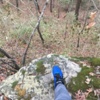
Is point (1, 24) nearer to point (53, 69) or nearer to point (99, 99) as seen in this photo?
point (53, 69)

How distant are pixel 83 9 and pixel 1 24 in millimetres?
13421

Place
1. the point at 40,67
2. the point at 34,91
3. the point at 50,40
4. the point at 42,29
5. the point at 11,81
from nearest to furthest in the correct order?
the point at 34,91, the point at 11,81, the point at 40,67, the point at 50,40, the point at 42,29

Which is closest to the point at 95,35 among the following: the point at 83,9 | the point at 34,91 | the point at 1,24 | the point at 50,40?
the point at 50,40

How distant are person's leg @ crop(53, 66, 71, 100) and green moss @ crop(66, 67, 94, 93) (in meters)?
0.21

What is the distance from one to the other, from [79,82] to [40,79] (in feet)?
3.54

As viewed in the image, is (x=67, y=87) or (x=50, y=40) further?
(x=50, y=40)

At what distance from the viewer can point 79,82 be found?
6.91 feet

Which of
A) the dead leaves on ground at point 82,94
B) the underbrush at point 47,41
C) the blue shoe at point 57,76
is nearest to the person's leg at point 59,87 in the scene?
the blue shoe at point 57,76

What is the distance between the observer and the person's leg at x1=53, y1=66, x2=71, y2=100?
1768 mm

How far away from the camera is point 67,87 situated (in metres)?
2.16

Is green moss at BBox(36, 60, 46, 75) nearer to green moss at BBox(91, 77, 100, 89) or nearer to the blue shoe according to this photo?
the blue shoe

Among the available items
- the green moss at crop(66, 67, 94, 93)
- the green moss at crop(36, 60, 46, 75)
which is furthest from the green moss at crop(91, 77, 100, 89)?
the green moss at crop(36, 60, 46, 75)

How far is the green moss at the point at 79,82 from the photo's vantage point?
6.63 ft

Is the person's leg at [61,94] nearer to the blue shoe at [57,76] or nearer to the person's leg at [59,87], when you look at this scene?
the person's leg at [59,87]
